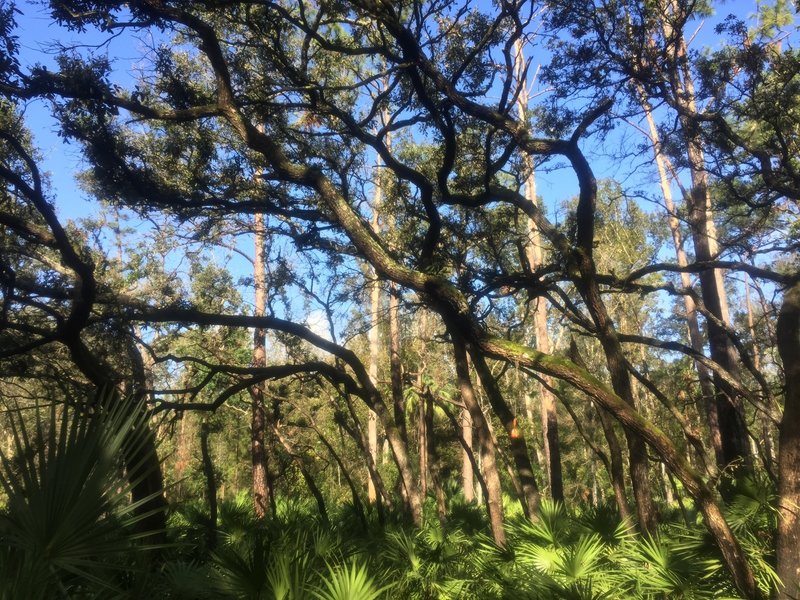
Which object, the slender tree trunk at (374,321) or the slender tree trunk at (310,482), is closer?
the slender tree trunk at (310,482)

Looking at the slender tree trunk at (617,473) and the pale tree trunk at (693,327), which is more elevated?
the pale tree trunk at (693,327)

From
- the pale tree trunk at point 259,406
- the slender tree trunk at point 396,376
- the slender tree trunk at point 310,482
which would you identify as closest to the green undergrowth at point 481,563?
the slender tree trunk at point 310,482

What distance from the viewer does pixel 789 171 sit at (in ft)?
23.9

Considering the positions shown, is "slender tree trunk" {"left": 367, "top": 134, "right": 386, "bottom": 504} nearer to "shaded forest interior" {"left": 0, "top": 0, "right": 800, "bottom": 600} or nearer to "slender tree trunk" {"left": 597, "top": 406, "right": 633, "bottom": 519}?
"shaded forest interior" {"left": 0, "top": 0, "right": 800, "bottom": 600}

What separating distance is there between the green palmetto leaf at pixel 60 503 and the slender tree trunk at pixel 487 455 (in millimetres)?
4652

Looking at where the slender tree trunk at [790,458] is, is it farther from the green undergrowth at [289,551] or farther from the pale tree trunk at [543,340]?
the pale tree trunk at [543,340]

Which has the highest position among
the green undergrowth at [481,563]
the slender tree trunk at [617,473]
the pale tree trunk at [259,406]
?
the pale tree trunk at [259,406]

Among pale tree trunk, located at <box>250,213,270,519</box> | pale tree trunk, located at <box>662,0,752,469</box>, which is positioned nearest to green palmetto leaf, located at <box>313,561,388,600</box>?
pale tree trunk, located at <box>662,0,752,469</box>

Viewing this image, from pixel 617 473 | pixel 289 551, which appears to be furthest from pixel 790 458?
pixel 289 551

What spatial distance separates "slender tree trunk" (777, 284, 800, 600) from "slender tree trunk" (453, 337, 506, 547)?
2.58 m

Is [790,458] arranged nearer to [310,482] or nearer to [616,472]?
[616,472]

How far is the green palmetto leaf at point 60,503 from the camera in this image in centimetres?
225

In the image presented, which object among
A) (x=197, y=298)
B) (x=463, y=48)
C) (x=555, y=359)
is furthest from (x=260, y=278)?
(x=555, y=359)

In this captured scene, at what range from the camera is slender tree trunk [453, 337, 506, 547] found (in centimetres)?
656
